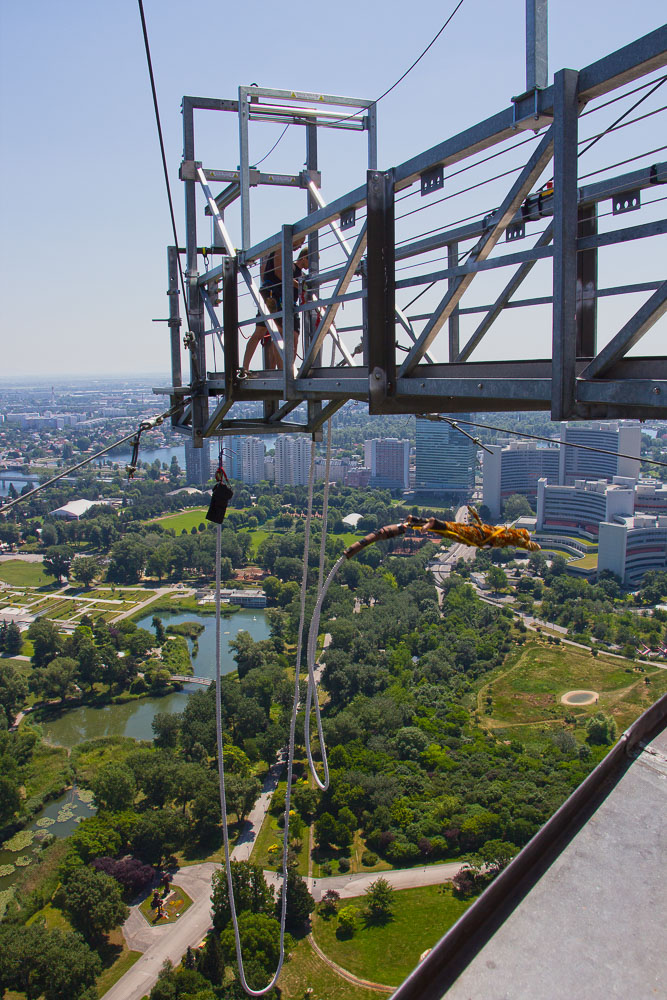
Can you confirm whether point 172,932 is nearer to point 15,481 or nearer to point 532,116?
point 532,116

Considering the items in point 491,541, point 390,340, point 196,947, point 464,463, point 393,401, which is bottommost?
point 196,947

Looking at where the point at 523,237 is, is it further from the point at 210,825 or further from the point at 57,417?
the point at 57,417

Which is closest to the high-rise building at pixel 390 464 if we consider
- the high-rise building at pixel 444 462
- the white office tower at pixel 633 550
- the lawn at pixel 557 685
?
the high-rise building at pixel 444 462

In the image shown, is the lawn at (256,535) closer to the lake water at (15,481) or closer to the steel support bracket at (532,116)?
the lake water at (15,481)

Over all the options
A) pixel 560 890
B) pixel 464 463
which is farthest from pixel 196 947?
pixel 464 463

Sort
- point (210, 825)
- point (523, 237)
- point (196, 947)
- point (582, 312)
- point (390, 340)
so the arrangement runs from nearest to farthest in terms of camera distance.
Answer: point (582, 312), point (523, 237), point (390, 340), point (196, 947), point (210, 825)

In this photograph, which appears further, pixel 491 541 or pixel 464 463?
pixel 464 463

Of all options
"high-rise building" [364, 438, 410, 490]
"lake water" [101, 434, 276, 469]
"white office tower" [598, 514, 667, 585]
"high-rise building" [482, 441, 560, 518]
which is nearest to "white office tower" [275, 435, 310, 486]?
"high-rise building" [364, 438, 410, 490]
